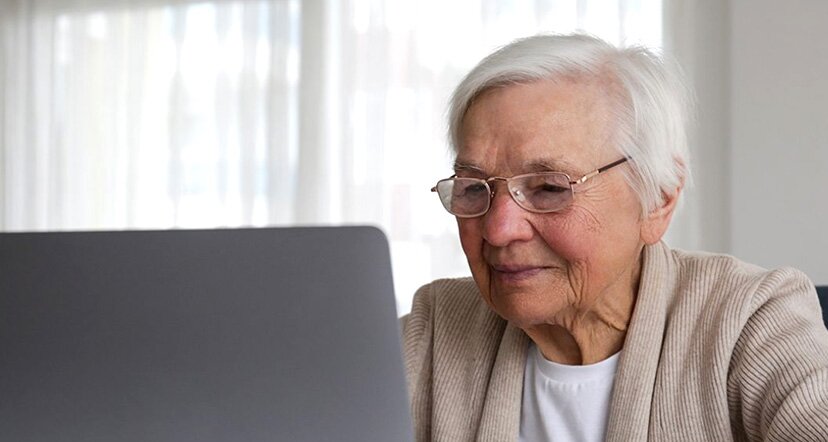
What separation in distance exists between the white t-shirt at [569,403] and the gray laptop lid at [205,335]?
29.9 inches

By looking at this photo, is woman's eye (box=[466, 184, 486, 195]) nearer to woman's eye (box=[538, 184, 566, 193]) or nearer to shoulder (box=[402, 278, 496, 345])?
woman's eye (box=[538, 184, 566, 193])

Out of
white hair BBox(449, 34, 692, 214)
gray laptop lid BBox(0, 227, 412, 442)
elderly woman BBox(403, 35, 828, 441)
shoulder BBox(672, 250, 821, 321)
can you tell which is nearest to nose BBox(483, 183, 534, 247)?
elderly woman BBox(403, 35, 828, 441)

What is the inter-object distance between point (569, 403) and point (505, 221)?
11.5 inches

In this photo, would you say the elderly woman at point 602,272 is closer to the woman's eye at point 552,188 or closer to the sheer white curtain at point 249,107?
the woman's eye at point 552,188

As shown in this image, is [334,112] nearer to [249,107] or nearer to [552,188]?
[249,107]

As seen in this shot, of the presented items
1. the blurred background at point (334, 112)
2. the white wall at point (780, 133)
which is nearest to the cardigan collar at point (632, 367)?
the blurred background at point (334, 112)

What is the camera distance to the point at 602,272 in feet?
4.44

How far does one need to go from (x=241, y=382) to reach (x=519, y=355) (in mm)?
823

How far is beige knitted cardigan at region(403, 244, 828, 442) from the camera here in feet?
3.99

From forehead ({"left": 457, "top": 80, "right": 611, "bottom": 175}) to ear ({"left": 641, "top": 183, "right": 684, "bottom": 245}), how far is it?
126mm

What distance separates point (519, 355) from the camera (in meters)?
1.47

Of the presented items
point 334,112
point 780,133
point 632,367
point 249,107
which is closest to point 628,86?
point 632,367

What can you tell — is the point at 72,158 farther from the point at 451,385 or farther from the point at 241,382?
the point at 241,382

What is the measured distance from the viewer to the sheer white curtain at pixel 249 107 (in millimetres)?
4672
